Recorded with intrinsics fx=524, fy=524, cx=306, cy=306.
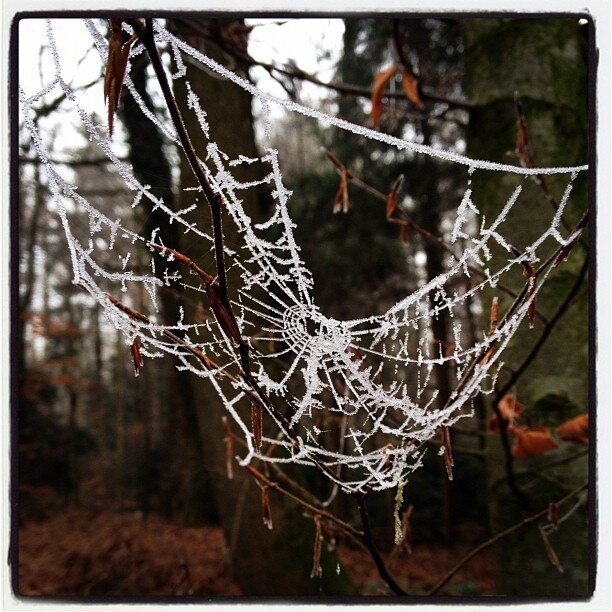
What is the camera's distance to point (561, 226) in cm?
73

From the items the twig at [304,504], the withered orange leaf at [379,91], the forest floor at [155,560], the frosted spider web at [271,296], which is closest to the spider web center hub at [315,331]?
the frosted spider web at [271,296]

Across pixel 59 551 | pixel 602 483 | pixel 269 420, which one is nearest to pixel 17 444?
pixel 269 420

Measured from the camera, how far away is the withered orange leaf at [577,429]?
685mm

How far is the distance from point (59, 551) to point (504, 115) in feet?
8.02

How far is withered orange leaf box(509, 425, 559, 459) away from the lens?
0.72 metres

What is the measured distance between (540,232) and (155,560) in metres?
2.14

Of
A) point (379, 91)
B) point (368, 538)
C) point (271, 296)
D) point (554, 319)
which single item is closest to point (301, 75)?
point (379, 91)

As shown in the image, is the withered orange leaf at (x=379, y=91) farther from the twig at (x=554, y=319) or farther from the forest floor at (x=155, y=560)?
the forest floor at (x=155, y=560)

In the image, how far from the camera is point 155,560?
2211mm

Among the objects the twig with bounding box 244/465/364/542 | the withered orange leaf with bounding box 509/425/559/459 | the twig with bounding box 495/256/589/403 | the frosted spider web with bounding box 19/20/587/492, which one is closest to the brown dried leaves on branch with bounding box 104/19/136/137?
the frosted spider web with bounding box 19/20/587/492

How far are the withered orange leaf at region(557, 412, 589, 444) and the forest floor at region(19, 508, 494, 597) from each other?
113cm

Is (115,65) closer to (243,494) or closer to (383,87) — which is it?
(383,87)

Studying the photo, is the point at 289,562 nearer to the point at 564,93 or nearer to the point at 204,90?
the point at 204,90

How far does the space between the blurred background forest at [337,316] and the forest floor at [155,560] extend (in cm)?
1
